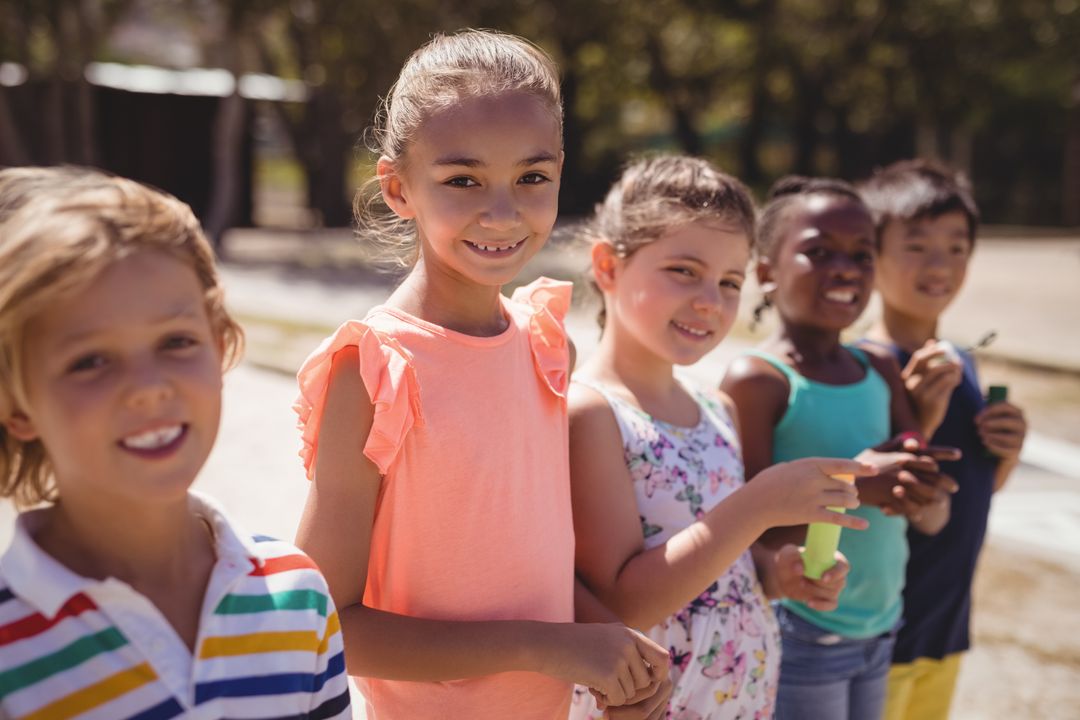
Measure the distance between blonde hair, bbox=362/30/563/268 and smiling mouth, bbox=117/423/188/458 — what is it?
1.93 feet

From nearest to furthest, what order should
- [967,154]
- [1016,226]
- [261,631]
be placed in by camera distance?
[261,631], [1016,226], [967,154]

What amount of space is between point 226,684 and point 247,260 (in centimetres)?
1360

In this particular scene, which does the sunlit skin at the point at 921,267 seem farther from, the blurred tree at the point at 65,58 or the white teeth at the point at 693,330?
the blurred tree at the point at 65,58

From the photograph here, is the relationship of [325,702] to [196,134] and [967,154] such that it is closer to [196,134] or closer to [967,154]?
[196,134]

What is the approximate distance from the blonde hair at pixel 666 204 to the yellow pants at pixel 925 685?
1136 millimetres

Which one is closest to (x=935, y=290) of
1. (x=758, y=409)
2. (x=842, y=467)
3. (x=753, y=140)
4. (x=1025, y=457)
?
(x=758, y=409)

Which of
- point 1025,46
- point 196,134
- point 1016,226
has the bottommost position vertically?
point 1016,226

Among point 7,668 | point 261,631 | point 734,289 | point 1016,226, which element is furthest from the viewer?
point 1016,226

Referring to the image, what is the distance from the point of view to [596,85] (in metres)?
23.6

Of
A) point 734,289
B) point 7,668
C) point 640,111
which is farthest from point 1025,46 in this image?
point 7,668

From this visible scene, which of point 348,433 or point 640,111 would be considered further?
point 640,111

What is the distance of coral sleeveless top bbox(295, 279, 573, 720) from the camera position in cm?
142

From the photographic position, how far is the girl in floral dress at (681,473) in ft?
5.39

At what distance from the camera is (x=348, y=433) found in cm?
139
